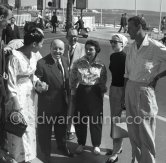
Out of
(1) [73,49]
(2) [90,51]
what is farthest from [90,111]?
(1) [73,49]

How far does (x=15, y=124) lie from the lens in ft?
14.9

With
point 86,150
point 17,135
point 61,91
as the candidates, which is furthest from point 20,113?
point 86,150

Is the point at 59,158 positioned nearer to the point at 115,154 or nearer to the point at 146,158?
the point at 115,154

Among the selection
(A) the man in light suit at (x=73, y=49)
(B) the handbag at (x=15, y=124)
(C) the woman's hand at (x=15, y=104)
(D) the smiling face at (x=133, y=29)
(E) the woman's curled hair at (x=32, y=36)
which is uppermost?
(D) the smiling face at (x=133, y=29)

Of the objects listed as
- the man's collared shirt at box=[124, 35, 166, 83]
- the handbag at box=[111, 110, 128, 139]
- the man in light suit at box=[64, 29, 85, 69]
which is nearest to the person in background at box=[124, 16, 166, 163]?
the man's collared shirt at box=[124, 35, 166, 83]

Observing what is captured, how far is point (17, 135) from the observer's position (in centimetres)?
462

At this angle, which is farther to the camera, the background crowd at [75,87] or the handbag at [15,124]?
the background crowd at [75,87]

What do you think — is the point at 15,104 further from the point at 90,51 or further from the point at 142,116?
the point at 90,51

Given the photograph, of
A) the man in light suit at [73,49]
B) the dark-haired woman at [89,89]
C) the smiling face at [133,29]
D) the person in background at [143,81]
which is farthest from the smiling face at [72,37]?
the smiling face at [133,29]

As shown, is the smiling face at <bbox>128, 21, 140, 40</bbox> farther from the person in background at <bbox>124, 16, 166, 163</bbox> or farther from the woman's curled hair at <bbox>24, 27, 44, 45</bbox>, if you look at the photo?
the woman's curled hair at <bbox>24, 27, 44, 45</bbox>

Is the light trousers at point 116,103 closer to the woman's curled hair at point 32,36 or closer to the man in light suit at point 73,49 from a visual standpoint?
the man in light suit at point 73,49

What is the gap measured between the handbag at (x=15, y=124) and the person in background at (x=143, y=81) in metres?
1.40

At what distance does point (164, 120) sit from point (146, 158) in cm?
306

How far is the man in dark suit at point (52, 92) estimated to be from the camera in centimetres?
560
